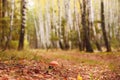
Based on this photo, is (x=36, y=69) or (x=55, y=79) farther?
(x=36, y=69)

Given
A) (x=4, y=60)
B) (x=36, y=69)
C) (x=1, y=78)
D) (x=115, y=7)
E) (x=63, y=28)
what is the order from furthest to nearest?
(x=115, y=7), (x=63, y=28), (x=4, y=60), (x=36, y=69), (x=1, y=78)

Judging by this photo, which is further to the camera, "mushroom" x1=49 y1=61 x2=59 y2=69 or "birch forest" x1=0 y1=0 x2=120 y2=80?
"birch forest" x1=0 y1=0 x2=120 y2=80

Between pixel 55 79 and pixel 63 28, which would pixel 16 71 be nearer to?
pixel 55 79

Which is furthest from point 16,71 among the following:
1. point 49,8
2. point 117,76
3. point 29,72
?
point 49,8

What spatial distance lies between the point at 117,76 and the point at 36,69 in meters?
2.29

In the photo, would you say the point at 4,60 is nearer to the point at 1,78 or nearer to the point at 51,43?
the point at 1,78

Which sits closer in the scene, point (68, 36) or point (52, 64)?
point (52, 64)

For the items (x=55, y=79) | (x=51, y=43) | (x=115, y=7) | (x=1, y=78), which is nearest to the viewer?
(x=1, y=78)

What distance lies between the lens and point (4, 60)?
998 cm

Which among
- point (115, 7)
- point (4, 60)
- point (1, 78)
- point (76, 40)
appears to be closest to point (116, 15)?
point (115, 7)

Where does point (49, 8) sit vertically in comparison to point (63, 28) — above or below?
above

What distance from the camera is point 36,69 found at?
8633 mm

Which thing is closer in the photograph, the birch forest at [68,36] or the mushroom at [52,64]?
the mushroom at [52,64]

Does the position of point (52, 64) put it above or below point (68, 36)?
below
